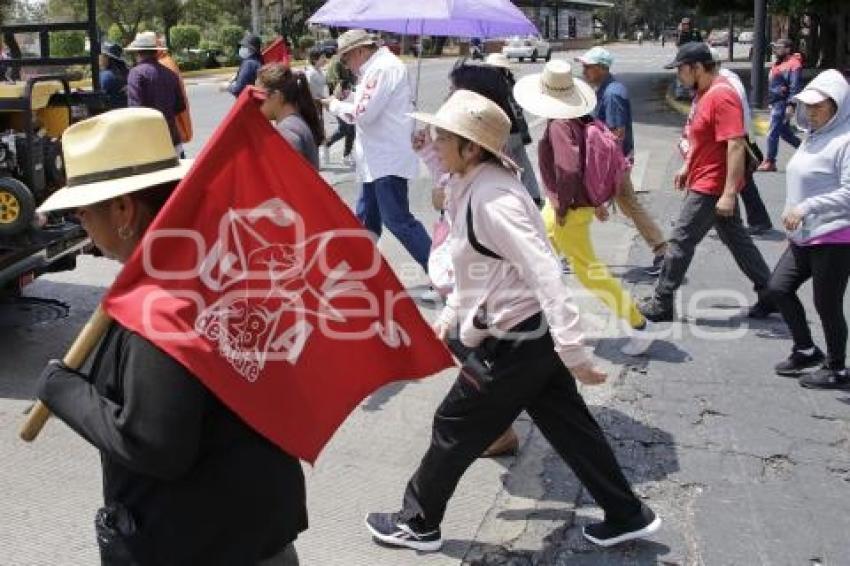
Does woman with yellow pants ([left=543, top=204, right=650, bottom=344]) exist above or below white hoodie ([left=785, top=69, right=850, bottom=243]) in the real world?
below

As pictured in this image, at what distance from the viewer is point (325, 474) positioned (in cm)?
432

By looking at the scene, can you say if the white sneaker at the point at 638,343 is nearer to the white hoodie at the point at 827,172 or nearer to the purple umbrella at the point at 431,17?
the white hoodie at the point at 827,172

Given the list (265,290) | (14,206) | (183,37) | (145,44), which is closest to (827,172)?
(265,290)

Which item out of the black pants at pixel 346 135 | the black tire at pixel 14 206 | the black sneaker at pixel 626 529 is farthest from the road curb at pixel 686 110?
the black sneaker at pixel 626 529

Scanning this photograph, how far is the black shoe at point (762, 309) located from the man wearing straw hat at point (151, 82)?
16.9 ft

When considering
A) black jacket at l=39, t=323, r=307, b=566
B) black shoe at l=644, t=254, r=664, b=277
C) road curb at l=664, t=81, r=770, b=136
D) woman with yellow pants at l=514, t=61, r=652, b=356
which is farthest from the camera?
road curb at l=664, t=81, r=770, b=136

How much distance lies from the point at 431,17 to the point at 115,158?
4539 mm

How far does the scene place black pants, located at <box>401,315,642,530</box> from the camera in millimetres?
3402

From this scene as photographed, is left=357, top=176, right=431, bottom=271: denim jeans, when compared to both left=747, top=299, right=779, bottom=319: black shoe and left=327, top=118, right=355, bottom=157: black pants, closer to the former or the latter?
left=747, top=299, right=779, bottom=319: black shoe

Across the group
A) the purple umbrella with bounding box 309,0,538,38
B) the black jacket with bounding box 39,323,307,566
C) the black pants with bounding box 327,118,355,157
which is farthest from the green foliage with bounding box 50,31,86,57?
the black jacket with bounding box 39,323,307,566

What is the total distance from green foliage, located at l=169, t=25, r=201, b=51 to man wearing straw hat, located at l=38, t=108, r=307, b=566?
147ft

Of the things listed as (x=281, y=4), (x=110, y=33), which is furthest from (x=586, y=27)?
(x=110, y=33)

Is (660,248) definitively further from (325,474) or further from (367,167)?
(325,474)

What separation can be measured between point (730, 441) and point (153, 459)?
11.1 feet
